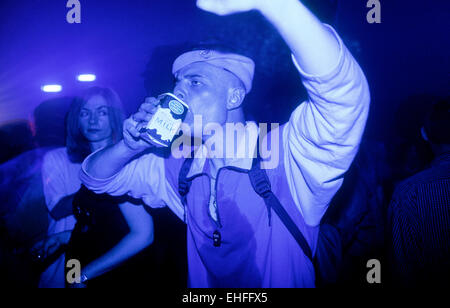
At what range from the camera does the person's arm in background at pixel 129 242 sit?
155 cm

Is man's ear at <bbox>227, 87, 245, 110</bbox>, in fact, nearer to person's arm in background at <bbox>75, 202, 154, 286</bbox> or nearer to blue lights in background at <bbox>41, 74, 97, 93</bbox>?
person's arm in background at <bbox>75, 202, 154, 286</bbox>

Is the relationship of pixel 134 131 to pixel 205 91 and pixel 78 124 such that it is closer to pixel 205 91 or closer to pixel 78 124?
pixel 205 91

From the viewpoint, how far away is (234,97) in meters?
1.20

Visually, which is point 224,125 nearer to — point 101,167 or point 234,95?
point 234,95

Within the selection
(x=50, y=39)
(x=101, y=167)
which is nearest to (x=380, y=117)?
(x=101, y=167)

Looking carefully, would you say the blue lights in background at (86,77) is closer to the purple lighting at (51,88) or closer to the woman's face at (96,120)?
the purple lighting at (51,88)

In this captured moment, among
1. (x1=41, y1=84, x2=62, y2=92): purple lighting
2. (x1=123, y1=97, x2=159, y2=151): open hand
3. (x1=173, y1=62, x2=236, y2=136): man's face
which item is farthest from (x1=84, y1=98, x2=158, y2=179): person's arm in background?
(x1=41, y1=84, x2=62, y2=92): purple lighting

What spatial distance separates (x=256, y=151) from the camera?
1029mm

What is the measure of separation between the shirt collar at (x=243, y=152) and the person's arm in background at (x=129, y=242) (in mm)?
651

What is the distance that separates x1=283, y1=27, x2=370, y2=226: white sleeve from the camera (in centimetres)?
54

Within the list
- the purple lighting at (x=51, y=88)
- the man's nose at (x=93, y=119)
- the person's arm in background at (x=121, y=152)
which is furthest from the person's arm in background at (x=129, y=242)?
the purple lighting at (x=51, y=88)

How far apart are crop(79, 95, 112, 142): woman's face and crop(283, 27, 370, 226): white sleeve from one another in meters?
1.71
